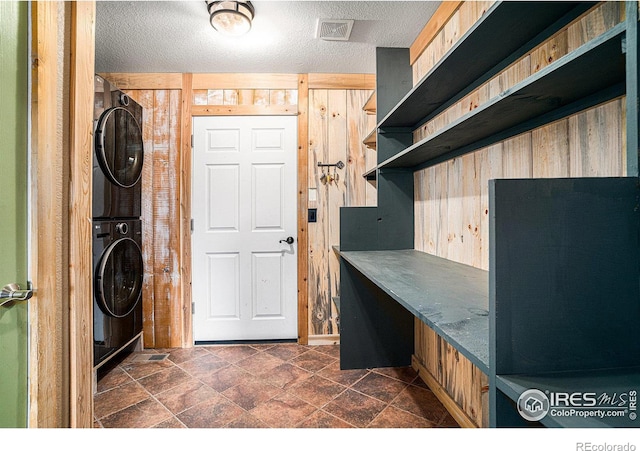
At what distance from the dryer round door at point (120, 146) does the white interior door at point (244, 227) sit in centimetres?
47

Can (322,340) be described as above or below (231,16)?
below

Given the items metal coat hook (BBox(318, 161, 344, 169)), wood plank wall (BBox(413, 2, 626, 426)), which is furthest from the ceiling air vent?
metal coat hook (BBox(318, 161, 344, 169))

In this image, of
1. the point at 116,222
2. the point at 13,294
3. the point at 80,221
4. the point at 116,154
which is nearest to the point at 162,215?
the point at 116,222

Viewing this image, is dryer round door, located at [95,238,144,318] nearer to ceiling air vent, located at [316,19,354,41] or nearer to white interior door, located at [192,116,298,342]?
white interior door, located at [192,116,298,342]

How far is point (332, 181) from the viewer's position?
2916 mm

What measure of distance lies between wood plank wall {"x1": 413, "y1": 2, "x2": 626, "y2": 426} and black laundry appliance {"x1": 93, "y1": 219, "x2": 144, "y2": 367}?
2.25m

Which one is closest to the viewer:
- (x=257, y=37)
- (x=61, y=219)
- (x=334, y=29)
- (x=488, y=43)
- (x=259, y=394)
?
(x=61, y=219)

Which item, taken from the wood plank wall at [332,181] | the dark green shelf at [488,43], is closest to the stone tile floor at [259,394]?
the wood plank wall at [332,181]

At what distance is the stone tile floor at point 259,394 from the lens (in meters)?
1.75

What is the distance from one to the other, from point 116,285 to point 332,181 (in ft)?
6.42

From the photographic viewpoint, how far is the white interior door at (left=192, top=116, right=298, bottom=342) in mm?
2902

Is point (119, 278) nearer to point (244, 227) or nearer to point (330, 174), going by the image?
point (244, 227)

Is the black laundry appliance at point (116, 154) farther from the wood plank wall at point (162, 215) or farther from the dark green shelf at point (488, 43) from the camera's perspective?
the dark green shelf at point (488, 43)
